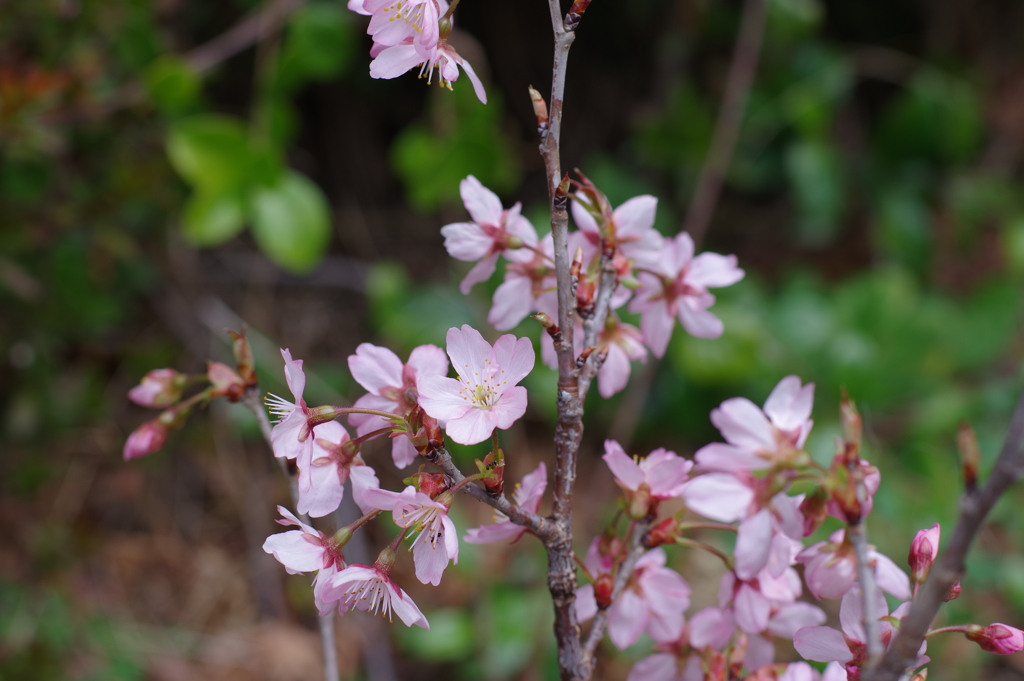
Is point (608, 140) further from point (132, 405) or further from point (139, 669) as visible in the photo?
point (139, 669)

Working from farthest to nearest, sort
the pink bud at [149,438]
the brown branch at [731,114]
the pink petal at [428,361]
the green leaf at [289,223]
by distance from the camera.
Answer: the brown branch at [731,114] → the green leaf at [289,223] → the pink bud at [149,438] → the pink petal at [428,361]

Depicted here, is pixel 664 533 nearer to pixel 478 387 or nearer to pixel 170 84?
pixel 478 387

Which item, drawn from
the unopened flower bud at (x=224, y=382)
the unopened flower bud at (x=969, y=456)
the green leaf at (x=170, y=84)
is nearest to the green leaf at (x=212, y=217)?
the green leaf at (x=170, y=84)

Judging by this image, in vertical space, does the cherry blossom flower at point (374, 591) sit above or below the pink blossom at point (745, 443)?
below

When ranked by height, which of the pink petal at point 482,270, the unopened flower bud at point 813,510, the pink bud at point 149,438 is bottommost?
the pink bud at point 149,438

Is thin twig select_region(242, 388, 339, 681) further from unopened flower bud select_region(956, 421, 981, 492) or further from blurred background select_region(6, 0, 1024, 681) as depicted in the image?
blurred background select_region(6, 0, 1024, 681)

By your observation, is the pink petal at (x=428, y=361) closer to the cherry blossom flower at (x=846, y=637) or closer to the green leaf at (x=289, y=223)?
the cherry blossom flower at (x=846, y=637)

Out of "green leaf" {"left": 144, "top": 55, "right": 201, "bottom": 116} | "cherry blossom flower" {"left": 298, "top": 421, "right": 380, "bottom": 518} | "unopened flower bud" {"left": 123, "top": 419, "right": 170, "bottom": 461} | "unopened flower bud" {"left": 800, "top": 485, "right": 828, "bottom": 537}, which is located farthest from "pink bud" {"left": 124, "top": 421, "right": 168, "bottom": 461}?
"green leaf" {"left": 144, "top": 55, "right": 201, "bottom": 116}
